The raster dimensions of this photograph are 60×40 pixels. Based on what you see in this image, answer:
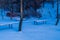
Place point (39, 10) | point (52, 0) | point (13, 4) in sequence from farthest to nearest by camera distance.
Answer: point (52, 0) < point (39, 10) < point (13, 4)

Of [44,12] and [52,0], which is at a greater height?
[52,0]

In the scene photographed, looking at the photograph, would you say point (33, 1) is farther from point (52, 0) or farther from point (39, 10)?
point (52, 0)

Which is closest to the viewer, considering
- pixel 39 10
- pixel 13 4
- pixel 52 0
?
pixel 13 4

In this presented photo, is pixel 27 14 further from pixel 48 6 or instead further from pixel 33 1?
pixel 48 6

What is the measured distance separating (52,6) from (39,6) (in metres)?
2.04

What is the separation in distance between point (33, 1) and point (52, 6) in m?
3.12

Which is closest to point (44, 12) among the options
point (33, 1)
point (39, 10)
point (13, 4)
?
point (39, 10)

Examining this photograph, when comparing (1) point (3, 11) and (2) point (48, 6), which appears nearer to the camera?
(1) point (3, 11)

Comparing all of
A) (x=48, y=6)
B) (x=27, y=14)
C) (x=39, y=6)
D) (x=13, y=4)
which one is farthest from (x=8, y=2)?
(x=48, y=6)

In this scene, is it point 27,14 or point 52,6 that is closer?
point 27,14

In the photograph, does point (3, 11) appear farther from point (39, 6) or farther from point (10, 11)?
point (39, 6)

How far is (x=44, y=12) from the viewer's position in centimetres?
2088

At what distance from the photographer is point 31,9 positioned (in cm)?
2012

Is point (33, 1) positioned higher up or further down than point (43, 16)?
higher up
